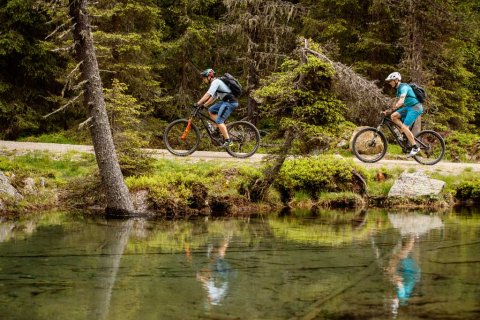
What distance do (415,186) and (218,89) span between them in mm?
5925

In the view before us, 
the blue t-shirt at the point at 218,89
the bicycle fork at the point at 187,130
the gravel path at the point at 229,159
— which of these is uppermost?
the blue t-shirt at the point at 218,89

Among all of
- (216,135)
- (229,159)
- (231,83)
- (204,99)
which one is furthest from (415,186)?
(204,99)

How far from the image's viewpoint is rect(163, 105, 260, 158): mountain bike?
1577 centimetres

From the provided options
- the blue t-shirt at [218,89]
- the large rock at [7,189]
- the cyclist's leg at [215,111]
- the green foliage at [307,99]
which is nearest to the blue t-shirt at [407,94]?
the green foliage at [307,99]

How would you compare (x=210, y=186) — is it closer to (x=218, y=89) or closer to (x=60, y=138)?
(x=218, y=89)

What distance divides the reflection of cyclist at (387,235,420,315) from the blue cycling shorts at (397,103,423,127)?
5994mm

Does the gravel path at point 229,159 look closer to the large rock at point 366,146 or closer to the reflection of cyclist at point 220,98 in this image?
the large rock at point 366,146

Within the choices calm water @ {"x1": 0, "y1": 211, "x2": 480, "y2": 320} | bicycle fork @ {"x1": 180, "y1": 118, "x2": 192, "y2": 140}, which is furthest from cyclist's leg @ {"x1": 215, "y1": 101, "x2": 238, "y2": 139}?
calm water @ {"x1": 0, "y1": 211, "x2": 480, "y2": 320}

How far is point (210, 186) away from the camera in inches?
591

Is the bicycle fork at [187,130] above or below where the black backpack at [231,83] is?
below

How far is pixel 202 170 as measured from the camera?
51.8 ft

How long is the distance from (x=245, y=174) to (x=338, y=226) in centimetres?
391

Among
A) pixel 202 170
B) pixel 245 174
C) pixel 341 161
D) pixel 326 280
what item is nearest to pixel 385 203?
pixel 341 161

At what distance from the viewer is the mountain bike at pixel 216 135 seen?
15.8 m
